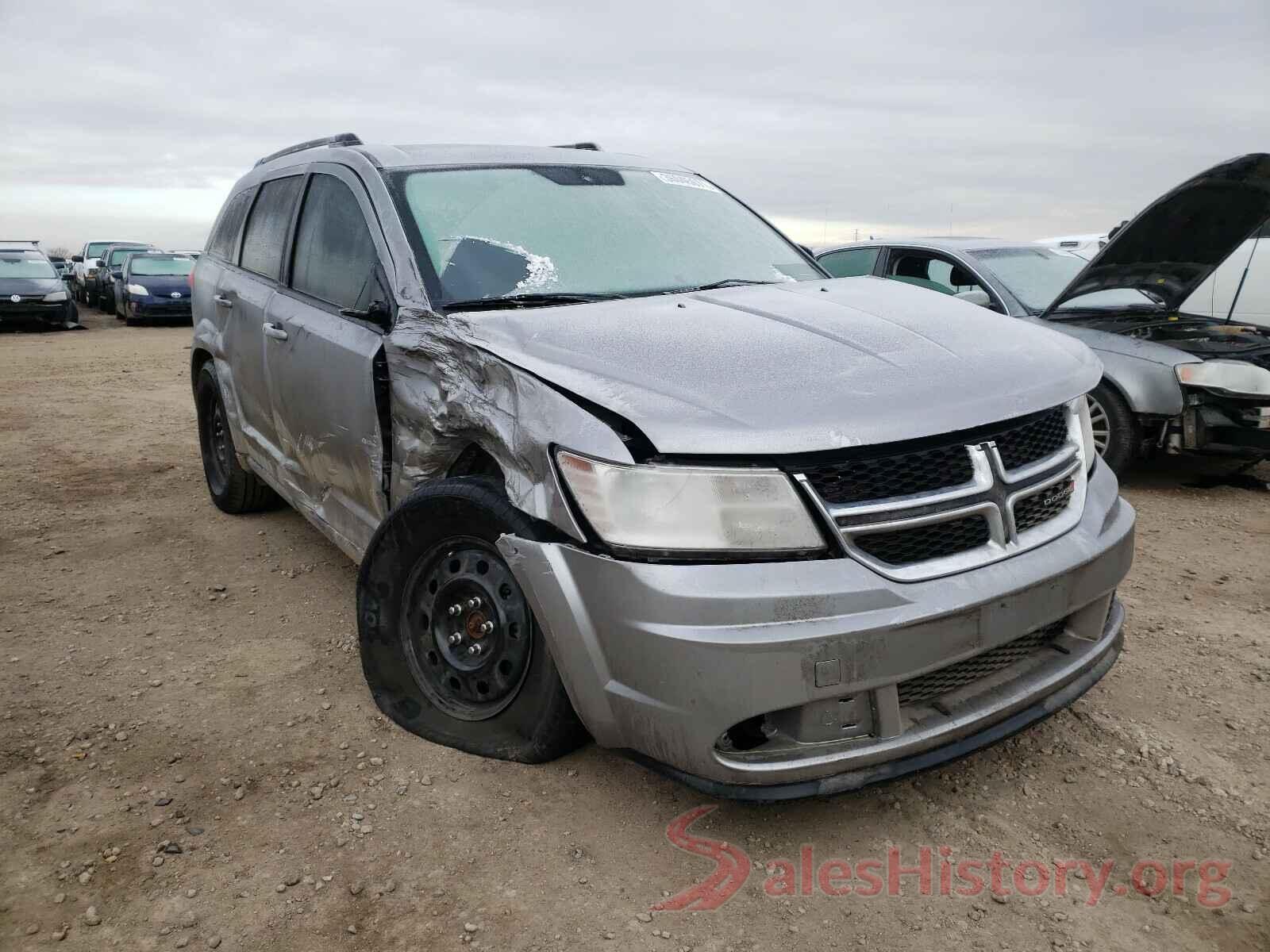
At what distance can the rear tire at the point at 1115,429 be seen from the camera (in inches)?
224

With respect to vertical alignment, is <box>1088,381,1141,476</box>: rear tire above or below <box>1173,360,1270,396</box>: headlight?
below

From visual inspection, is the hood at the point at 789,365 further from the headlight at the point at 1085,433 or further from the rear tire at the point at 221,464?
the rear tire at the point at 221,464

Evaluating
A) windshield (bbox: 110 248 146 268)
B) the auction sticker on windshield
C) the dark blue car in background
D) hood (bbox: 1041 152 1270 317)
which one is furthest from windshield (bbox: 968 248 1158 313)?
windshield (bbox: 110 248 146 268)

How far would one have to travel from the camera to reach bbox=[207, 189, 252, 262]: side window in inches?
191

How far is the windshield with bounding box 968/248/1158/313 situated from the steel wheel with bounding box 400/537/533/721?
483 cm

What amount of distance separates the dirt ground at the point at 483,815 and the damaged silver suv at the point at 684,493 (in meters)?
0.26

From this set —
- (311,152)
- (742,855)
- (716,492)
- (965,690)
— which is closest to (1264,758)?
(965,690)

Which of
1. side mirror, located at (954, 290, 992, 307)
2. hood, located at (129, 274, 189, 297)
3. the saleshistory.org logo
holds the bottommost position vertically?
the saleshistory.org logo

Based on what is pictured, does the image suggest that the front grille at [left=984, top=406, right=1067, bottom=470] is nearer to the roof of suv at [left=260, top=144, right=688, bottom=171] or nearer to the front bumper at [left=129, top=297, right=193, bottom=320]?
the roof of suv at [left=260, top=144, right=688, bottom=171]

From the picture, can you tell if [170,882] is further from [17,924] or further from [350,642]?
[350,642]

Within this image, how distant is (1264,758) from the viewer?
2809 millimetres

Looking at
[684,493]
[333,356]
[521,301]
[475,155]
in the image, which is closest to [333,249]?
[333,356]

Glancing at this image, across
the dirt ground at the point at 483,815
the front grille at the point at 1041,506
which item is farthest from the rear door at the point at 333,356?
the front grille at the point at 1041,506

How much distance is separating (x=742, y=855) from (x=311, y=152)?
10.6ft
